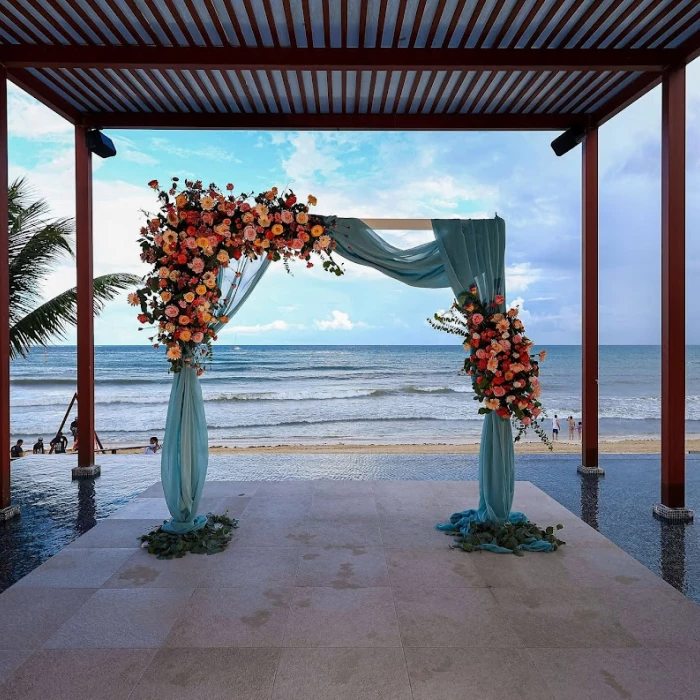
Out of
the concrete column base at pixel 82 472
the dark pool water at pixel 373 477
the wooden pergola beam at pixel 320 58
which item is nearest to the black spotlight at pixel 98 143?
the wooden pergola beam at pixel 320 58

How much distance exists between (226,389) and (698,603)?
686 inches

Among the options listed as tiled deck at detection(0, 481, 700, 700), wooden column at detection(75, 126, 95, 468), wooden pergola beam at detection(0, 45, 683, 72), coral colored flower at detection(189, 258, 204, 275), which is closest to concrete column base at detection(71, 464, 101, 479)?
wooden column at detection(75, 126, 95, 468)

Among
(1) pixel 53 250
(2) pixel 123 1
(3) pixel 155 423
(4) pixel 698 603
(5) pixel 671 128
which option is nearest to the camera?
(4) pixel 698 603

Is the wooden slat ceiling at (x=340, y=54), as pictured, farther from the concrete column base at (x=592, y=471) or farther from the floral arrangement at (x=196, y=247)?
the concrete column base at (x=592, y=471)

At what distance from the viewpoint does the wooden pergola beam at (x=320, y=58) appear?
3918 millimetres

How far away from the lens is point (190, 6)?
3479 millimetres

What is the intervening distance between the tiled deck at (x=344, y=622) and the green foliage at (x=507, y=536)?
114 millimetres

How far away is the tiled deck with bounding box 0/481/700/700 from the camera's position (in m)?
2.04

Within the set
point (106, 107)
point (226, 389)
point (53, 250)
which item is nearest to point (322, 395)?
point (226, 389)

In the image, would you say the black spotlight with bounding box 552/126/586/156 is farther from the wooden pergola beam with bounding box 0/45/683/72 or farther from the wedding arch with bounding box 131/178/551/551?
the wedding arch with bounding box 131/178/551/551

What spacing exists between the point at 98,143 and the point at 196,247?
247 cm

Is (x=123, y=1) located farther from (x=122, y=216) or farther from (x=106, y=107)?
(x=122, y=216)

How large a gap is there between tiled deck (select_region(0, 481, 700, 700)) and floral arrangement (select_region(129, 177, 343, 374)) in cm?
142

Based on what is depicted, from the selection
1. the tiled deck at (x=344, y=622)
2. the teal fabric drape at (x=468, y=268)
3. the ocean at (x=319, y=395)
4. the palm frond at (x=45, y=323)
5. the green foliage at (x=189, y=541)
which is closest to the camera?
the tiled deck at (x=344, y=622)
